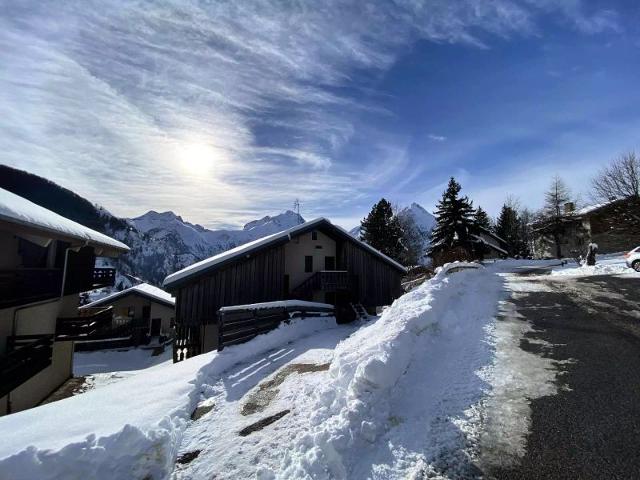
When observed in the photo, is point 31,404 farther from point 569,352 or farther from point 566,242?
point 566,242

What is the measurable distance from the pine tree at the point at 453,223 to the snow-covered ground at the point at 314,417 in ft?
111

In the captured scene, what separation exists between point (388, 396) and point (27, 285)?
14.5 meters

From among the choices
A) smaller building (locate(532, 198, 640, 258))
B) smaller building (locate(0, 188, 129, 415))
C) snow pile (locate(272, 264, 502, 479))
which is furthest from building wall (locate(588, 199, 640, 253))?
smaller building (locate(0, 188, 129, 415))

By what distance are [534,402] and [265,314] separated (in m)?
10.1

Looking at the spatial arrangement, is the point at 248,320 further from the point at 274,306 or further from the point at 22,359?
the point at 22,359

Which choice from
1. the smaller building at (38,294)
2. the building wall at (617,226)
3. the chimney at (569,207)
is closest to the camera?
the smaller building at (38,294)

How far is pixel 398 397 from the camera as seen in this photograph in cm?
593

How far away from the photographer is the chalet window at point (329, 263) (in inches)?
1036

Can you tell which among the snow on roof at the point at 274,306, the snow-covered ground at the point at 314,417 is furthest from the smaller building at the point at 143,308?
the snow-covered ground at the point at 314,417

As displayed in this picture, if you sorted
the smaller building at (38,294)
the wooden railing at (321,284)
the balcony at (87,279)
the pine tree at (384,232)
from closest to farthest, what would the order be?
the smaller building at (38,294) < the balcony at (87,279) < the wooden railing at (321,284) < the pine tree at (384,232)

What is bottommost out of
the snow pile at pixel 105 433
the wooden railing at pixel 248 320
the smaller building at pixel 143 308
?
the smaller building at pixel 143 308

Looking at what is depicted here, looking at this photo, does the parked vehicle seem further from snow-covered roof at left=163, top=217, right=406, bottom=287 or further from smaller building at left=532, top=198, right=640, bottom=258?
snow-covered roof at left=163, top=217, right=406, bottom=287

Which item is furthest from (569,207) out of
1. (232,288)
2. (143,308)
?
(143,308)

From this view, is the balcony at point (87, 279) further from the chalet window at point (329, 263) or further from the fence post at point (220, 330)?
the chalet window at point (329, 263)
